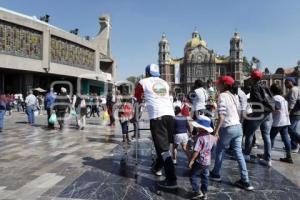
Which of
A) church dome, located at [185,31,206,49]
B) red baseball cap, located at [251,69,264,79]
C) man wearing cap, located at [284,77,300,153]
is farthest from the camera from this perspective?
church dome, located at [185,31,206,49]

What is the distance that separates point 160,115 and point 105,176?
5.00 feet

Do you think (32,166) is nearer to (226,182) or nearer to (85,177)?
(85,177)

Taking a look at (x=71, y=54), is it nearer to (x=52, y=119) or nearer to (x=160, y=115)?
(x=52, y=119)

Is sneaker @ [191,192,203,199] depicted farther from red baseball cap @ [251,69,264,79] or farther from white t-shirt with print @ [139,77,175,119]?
red baseball cap @ [251,69,264,79]

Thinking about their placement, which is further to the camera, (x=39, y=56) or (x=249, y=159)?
(x=39, y=56)

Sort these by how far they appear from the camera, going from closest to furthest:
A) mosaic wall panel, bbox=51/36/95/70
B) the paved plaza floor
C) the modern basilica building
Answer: the paved plaza floor → the modern basilica building → mosaic wall panel, bbox=51/36/95/70

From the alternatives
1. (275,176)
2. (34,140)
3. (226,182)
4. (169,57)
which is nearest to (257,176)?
(275,176)

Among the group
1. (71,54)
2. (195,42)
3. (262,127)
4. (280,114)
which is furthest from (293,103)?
(195,42)

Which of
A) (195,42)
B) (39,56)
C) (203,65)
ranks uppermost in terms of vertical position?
(195,42)

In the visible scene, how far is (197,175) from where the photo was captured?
15.9 feet

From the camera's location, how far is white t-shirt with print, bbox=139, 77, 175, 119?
17.3ft

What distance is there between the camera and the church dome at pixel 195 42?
119394 millimetres

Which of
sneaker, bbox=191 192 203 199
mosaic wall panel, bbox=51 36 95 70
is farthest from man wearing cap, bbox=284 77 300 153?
mosaic wall panel, bbox=51 36 95 70

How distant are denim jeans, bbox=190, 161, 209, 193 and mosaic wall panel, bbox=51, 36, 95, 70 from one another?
35868 millimetres
